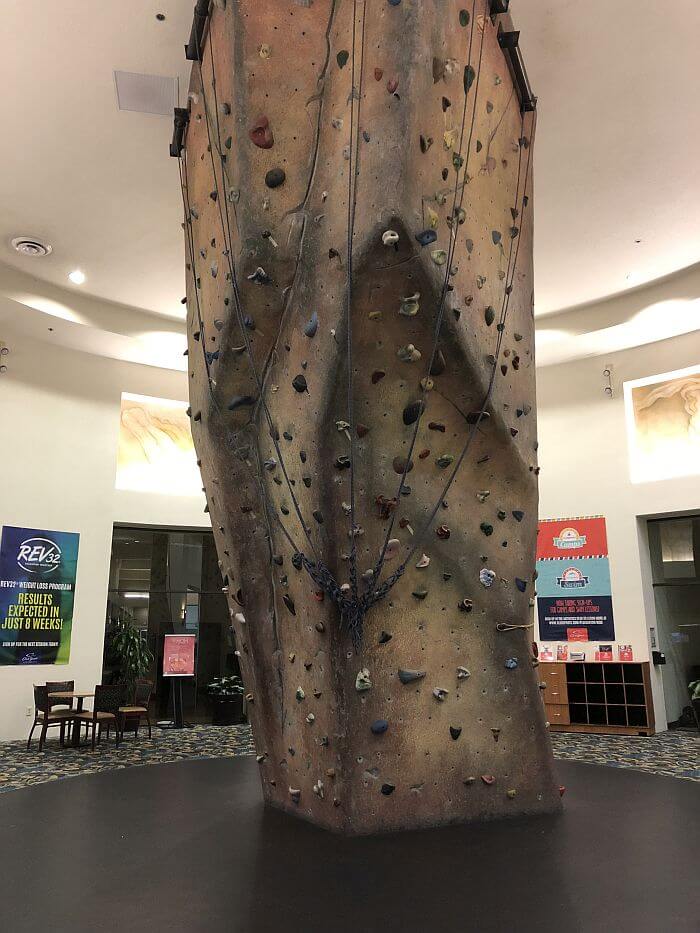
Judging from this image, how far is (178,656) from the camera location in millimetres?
→ 11156

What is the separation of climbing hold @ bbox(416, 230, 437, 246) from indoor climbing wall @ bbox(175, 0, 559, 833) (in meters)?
0.02

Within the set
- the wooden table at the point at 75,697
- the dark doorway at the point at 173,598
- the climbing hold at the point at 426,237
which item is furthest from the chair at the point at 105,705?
the climbing hold at the point at 426,237

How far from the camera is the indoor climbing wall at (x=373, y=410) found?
295 centimetres

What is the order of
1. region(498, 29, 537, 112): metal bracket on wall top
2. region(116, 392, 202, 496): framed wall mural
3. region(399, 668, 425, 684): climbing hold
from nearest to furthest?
1. region(399, 668, 425, 684): climbing hold
2. region(498, 29, 537, 112): metal bracket on wall top
3. region(116, 392, 202, 496): framed wall mural

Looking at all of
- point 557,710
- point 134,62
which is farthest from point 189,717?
point 134,62

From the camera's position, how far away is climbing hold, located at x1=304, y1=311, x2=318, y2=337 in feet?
9.99

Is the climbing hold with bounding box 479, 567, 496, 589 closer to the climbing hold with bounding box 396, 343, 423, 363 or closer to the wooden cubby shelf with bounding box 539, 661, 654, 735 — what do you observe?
the climbing hold with bounding box 396, 343, 423, 363

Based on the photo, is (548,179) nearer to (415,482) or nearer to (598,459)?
(598,459)

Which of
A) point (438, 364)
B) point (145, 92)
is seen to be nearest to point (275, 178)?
point (438, 364)

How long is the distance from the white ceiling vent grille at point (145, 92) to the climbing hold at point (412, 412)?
189 inches

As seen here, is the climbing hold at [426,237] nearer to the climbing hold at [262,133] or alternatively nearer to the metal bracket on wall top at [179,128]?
the climbing hold at [262,133]

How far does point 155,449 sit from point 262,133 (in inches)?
367

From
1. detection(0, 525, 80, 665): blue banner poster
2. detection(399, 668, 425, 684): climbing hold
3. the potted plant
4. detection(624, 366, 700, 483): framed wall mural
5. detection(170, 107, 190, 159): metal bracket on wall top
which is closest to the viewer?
detection(399, 668, 425, 684): climbing hold

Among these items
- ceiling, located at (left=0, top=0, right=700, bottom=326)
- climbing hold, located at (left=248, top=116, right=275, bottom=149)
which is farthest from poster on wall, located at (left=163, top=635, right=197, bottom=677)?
climbing hold, located at (left=248, top=116, right=275, bottom=149)
